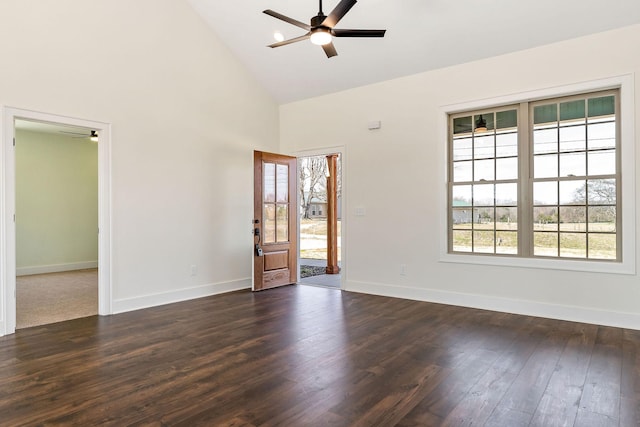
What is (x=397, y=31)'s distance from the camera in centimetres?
465

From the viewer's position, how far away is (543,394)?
247 cm

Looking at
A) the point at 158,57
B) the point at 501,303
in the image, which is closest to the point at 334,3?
the point at 158,57

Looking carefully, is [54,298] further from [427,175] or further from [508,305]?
[508,305]

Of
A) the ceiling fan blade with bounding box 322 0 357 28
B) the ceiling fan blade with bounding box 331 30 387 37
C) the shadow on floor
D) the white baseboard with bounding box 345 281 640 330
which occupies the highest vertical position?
the ceiling fan blade with bounding box 322 0 357 28

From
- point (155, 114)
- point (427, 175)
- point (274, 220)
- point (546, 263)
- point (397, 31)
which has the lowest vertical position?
point (546, 263)

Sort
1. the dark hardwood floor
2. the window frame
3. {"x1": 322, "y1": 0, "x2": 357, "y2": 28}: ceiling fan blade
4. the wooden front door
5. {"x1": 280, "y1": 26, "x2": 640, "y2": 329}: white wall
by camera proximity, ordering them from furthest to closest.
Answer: the wooden front door < {"x1": 280, "y1": 26, "x2": 640, "y2": 329}: white wall < the window frame < {"x1": 322, "y1": 0, "x2": 357, "y2": 28}: ceiling fan blade < the dark hardwood floor

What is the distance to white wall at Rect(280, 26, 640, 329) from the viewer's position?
4.05 meters

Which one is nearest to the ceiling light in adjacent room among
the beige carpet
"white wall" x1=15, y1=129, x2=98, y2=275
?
the beige carpet

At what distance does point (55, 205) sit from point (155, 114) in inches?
178

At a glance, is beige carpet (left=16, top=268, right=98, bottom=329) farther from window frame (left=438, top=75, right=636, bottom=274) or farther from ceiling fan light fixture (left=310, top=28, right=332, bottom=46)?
window frame (left=438, top=75, right=636, bottom=274)

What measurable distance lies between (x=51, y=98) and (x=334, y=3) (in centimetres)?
322

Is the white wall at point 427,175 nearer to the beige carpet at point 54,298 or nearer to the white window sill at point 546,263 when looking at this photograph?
the white window sill at point 546,263

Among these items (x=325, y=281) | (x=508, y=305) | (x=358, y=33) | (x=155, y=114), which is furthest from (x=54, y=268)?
(x=508, y=305)

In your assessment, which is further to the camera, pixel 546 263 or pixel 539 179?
pixel 539 179
